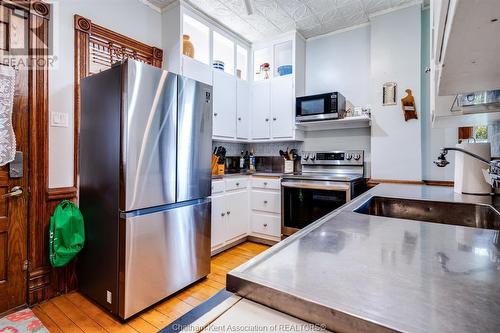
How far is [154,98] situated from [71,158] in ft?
3.01

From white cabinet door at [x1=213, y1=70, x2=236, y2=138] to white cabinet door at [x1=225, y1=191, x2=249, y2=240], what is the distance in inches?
30.4

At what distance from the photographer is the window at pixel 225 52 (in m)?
3.29

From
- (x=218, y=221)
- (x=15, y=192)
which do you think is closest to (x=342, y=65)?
(x=218, y=221)

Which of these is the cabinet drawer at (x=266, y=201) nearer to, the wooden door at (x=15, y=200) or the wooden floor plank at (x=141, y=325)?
the wooden floor plank at (x=141, y=325)

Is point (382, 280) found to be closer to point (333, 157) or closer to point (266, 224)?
point (266, 224)

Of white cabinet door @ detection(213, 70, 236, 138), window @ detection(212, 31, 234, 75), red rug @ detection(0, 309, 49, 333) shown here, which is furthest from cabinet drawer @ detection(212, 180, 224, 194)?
red rug @ detection(0, 309, 49, 333)

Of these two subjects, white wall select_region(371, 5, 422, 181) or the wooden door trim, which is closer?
the wooden door trim

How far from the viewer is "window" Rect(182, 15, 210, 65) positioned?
2947 millimetres

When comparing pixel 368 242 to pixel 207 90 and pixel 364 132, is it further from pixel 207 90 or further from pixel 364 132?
pixel 364 132

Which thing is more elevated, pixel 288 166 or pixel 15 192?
pixel 288 166

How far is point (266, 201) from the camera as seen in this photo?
3.19m

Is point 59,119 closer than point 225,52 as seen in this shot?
Yes

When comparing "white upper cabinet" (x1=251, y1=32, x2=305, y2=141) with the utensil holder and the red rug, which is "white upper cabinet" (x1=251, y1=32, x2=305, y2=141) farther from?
the red rug

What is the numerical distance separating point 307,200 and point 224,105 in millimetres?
1522
